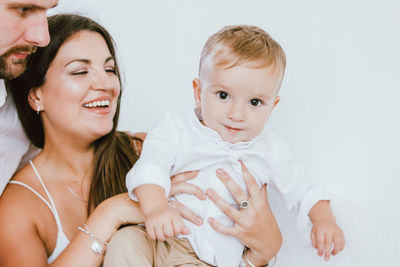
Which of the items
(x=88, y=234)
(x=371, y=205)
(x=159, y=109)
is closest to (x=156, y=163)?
(x=88, y=234)

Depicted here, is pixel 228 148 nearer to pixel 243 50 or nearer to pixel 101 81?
pixel 243 50

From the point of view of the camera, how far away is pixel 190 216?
149 centimetres

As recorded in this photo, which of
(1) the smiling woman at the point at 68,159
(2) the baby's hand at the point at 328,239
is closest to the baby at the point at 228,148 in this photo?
(2) the baby's hand at the point at 328,239

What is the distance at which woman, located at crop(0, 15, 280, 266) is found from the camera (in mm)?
1624

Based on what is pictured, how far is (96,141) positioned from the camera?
80.8 inches

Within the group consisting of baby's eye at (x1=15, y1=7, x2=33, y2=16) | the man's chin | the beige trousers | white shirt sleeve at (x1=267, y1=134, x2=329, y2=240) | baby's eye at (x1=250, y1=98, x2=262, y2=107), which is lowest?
the beige trousers

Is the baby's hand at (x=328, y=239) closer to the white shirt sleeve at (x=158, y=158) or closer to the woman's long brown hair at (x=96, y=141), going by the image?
the white shirt sleeve at (x=158, y=158)

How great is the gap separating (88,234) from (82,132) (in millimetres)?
458

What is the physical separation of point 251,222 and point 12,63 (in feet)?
3.43

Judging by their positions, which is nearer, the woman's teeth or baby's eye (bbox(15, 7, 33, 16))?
baby's eye (bbox(15, 7, 33, 16))

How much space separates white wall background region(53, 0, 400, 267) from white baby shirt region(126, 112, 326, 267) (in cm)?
46

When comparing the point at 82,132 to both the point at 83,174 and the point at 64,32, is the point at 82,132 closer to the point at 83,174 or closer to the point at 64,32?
the point at 83,174

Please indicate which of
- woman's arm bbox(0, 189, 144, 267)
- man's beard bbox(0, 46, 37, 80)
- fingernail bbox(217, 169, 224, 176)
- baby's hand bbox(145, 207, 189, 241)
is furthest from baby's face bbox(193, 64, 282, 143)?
man's beard bbox(0, 46, 37, 80)

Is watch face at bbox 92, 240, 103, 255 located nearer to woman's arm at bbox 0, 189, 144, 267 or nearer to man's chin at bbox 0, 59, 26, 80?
woman's arm at bbox 0, 189, 144, 267
